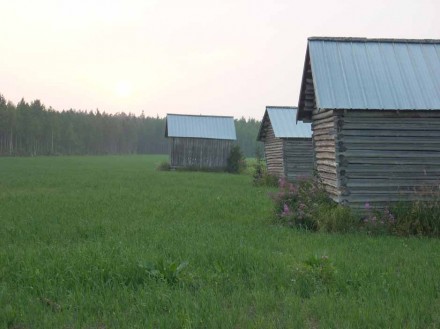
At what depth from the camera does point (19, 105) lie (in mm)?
97312

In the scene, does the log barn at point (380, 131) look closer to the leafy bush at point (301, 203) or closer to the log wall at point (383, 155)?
the log wall at point (383, 155)

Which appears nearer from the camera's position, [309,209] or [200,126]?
[309,209]

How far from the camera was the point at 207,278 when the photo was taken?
6.90 meters

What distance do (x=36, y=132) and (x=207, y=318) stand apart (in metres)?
99.3

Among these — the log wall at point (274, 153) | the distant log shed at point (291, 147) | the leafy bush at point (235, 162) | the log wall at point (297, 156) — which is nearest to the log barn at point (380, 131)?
the distant log shed at point (291, 147)

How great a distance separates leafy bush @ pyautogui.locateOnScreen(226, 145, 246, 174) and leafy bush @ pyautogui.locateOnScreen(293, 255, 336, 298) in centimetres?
3710

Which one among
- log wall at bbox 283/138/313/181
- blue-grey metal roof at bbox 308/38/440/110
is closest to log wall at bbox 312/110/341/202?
blue-grey metal roof at bbox 308/38/440/110

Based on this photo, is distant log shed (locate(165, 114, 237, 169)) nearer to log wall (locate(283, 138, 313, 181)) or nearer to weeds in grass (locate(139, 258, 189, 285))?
log wall (locate(283, 138, 313, 181))

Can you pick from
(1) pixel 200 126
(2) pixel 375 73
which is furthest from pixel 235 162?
(2) pixel 375 73

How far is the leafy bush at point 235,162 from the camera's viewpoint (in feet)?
146

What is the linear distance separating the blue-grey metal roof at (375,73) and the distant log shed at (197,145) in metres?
31.2

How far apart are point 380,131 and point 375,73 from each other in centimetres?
198

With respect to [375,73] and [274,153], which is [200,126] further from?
[375,73]

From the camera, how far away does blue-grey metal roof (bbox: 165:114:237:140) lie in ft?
149
